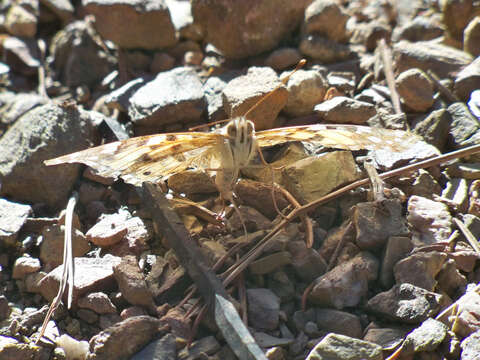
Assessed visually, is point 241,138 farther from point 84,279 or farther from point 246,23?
point 246,23

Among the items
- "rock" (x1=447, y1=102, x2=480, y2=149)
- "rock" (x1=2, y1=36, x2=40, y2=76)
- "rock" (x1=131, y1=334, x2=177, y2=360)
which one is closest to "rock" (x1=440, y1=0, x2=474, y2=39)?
"rock" (x1=447, y1=102, x2=480, y2=149)

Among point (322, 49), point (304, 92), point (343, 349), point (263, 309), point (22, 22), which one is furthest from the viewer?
point (22, 22)

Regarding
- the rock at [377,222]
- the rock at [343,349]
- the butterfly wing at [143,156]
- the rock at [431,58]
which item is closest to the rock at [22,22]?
the butterfly wing at [143,156]

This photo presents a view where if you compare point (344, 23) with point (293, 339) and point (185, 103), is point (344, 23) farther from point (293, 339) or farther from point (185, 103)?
point (293, 339)

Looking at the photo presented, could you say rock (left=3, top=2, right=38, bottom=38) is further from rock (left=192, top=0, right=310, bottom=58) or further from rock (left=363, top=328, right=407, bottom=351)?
rock (left=363, top=328, right=407, bottom=351)

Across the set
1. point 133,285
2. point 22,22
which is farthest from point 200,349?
point 22,22

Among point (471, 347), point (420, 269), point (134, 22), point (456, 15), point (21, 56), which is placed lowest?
point (471, 347)

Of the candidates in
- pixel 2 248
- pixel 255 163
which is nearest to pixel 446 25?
pixel 255 163

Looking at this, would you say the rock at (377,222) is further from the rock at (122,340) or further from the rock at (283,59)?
the rock at (283,59)
